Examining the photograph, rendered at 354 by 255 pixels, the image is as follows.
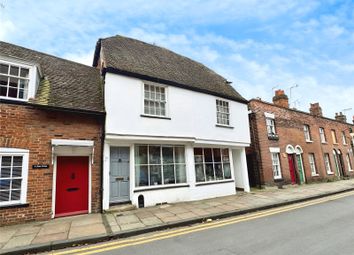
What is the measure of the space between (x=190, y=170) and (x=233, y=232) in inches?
200

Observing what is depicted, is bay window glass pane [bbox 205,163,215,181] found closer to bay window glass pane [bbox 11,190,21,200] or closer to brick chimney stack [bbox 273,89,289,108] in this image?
bay window glass pane [bbox 11,190,21,200]

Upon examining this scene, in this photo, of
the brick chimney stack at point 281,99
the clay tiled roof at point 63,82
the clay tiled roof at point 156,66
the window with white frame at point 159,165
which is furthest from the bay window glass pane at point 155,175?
the brick chimney stack at point 281,99

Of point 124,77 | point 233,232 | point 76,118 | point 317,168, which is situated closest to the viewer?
point 233,232

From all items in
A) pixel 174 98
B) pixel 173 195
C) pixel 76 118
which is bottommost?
pixel 173 195

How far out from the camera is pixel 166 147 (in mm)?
10719

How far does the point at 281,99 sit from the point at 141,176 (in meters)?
14.8

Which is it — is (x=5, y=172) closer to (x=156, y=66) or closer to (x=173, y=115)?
(x=173, y=115)

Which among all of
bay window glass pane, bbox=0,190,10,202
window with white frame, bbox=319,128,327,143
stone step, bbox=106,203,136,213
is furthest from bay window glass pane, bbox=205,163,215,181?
window with white frame, bbox=319,128,327,143

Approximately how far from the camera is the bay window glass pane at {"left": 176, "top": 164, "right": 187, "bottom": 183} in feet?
35.3

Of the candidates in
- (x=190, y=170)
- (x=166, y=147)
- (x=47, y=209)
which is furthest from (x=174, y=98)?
(x=47, y=209)

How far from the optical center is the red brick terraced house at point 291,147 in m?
15.1

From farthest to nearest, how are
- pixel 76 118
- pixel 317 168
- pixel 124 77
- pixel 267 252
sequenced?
pixel 317 168 → pixel 124 77 → pixel 76 118 → pixel 267 252

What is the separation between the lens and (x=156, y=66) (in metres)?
11.8

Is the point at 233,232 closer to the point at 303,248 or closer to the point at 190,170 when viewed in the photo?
the point at 303,248
